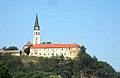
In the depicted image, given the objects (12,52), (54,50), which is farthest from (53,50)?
(12,52)

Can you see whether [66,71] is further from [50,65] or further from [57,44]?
[57,44]

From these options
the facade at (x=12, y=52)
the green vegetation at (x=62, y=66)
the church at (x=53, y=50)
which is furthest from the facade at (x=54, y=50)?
the facade at (x=12, y=52)

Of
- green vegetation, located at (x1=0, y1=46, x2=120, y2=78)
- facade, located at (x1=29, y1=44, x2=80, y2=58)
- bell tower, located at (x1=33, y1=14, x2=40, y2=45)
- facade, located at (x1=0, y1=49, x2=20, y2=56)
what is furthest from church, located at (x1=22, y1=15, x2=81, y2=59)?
facade, located at (x1=0, y1=49, x2=20, y2=56)

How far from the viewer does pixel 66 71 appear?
128375 mm

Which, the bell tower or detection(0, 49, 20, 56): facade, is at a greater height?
the bell tower

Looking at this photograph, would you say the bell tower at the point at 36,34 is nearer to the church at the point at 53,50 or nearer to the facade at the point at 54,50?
the church at the point at 53,50

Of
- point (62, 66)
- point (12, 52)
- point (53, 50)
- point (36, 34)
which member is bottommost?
point (62, 66)

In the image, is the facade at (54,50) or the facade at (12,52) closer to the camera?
the facade at (12,52)

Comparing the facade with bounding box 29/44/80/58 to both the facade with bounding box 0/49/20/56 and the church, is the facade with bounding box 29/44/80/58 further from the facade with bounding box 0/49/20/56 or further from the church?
the facade with bounding box 0/49/20/56

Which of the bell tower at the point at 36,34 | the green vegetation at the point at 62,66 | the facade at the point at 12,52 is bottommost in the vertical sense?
the green vegetation at the point at 62,66

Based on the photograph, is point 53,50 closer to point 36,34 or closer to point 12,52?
point 36,34

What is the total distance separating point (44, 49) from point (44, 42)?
11073 millimetres

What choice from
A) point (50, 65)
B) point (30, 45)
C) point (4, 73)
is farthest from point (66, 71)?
point (4, 73)

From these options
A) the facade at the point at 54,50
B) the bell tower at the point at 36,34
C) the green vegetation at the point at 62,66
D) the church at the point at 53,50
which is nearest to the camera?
the green vegetation at the point at 62,66
